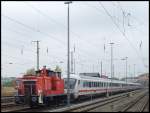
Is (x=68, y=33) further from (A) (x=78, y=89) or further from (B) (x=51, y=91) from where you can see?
(A) (x=78, y=89)

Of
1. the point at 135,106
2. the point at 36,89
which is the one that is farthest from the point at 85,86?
the point at 36,89

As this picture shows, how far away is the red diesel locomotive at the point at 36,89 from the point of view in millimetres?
31045

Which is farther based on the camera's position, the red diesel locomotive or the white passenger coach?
the white passenger coach

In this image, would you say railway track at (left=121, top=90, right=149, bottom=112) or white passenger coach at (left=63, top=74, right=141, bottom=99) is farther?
white passenger coach at (left=63, top=74, right=141, bottom=99)

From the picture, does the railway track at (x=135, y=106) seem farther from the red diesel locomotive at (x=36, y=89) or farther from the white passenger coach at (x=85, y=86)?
the red diesel locomotive at (x=36, y=89)

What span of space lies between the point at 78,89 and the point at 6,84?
191 feet

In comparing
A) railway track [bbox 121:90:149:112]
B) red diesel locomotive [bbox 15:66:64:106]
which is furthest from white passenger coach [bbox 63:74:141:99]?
railway track [bbox 121:90:149:112]

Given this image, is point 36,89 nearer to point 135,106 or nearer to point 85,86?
point 135,106

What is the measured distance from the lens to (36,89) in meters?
31.2

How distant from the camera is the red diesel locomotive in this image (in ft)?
102

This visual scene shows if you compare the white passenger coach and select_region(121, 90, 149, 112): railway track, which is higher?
the white passenger coach

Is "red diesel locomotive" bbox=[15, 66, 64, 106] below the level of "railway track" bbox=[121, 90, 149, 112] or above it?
above

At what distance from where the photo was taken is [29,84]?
31.7m

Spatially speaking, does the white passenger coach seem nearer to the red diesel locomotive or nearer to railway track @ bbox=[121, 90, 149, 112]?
the red diesel locomotive
